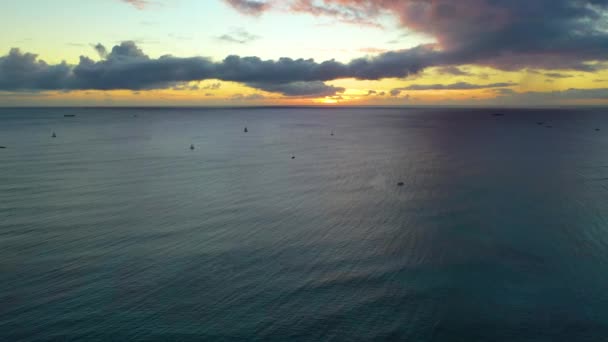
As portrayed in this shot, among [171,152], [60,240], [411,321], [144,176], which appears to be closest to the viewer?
[411,321]

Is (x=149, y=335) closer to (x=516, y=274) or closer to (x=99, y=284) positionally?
(x=99, y=284)

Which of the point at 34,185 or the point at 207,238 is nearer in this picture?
the point at 207,238

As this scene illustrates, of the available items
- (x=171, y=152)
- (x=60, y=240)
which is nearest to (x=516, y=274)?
(x=60, y=240)

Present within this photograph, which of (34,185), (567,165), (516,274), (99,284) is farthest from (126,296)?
(567,165)

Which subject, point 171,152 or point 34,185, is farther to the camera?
point 171,152

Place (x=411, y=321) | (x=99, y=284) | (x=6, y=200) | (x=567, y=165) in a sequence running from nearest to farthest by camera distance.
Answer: (x=411, y=321), (x=99, y=284), (x=6, y=200), (x=567, y=165)

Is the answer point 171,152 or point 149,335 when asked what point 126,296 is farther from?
point 171,152
